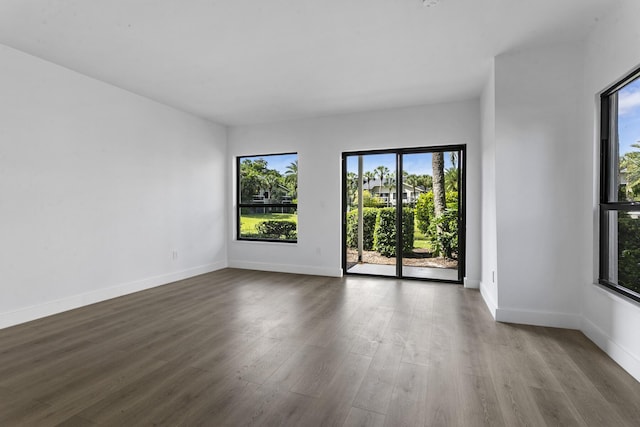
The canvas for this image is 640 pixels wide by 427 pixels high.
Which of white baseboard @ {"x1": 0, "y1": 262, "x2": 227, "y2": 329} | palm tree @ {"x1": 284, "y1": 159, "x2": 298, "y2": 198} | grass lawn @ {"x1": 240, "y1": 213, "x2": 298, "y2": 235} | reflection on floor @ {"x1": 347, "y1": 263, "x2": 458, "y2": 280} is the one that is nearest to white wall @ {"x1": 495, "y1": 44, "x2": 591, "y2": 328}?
reflection on floor @ {"x1": 347, "y1": 263, "x2": 458, "y2": 280}

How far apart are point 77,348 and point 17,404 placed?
820 mm

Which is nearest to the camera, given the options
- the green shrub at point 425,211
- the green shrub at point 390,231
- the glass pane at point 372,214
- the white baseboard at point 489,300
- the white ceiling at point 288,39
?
the white ceiling at point 288,39

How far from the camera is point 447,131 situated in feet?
15.7

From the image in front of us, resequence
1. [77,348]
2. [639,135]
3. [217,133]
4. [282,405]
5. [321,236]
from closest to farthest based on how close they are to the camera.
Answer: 1. [282,405]
2. [639,135]
3. [77,348]
4. [321,236]
5. [217,133]

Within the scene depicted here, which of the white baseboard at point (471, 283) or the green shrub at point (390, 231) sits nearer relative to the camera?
the white baseboard at point (471, 283)

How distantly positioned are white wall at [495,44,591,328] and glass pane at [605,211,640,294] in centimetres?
26

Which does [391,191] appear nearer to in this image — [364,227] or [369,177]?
[369,177]

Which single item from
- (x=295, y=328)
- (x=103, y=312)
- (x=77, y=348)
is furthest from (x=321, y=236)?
(x=77, y=348)

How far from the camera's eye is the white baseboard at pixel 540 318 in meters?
3.02

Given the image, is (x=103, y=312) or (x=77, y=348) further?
(x=103, y=312)

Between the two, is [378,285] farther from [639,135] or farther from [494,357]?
[639,135]

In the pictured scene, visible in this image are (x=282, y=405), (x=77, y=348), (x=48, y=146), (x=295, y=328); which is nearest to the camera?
(x=282, y=405)

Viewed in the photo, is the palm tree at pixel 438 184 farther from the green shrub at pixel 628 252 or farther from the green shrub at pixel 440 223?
the green shrub at pixel 628 252

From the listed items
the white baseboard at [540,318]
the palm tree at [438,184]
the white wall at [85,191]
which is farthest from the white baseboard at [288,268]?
the white baseboard at [540,318]
